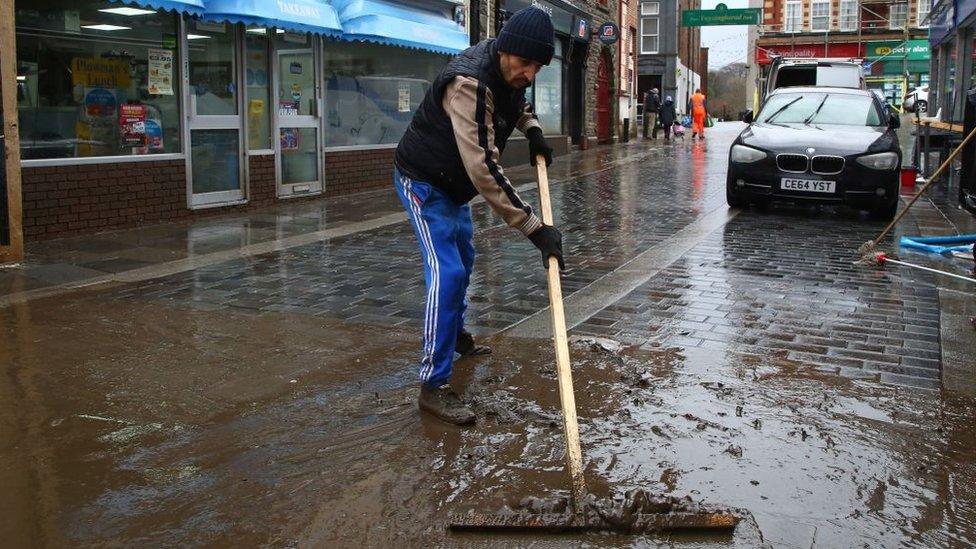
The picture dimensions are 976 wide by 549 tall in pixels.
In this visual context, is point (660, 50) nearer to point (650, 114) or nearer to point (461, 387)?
point (650, 114)

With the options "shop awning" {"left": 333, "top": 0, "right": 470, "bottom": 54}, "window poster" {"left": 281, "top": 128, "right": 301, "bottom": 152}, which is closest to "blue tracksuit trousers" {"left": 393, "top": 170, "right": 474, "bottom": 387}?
"window poster" {"left": 281, "top": 128, "right": 301, "bottom": 152}

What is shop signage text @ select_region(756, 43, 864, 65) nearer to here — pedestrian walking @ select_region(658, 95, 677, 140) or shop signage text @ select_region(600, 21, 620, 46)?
pedestrian walking @ select_region(658, 95, 677, 140)

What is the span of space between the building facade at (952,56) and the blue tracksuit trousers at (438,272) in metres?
12.6

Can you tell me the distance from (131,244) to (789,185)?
7087mm

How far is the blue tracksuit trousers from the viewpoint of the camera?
404 centimetres

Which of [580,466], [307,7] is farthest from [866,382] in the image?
[307,7]

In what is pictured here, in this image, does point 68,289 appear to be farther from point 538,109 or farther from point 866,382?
point 538,109

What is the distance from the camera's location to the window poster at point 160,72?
9.91 metres

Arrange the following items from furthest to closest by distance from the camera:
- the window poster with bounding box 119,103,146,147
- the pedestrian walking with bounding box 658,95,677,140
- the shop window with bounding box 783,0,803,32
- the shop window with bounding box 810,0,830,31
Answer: the shop window with bounding box 783,0,803,32
the shop window with bounding box 810,0,830,31
the pedestrian walking with bounding box 658,95,677,140
the window poster with bounding box 119,103,146,147

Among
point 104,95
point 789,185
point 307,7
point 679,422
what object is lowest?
point 679,422

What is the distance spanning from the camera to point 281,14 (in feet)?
34.6

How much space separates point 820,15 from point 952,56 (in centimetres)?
4260

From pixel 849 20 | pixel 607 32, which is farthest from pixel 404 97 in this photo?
pixel 849 20

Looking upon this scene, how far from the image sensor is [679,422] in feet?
12.8
